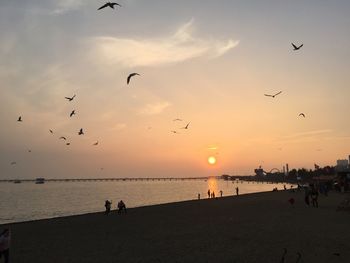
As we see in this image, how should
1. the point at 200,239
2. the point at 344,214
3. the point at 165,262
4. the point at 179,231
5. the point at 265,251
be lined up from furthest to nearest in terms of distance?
the point at 344,214 < the point at 179,231 < the point at 200,239 < the point at 265,251 < the point at 165,262

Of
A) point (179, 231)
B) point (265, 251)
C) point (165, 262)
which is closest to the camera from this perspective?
point (165, 262)

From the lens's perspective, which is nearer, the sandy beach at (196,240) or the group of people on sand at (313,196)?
the sandy beach at (196,240)

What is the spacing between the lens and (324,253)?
659 inches

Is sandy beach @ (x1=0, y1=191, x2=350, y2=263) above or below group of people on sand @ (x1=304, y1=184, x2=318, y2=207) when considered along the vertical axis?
below

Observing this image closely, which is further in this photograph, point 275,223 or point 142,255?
point 275,223

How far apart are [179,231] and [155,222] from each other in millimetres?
6507

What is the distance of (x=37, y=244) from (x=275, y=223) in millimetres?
14434

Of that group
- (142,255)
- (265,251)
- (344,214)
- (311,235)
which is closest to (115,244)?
(142,255)

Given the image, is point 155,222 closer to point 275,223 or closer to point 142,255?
point 275,223

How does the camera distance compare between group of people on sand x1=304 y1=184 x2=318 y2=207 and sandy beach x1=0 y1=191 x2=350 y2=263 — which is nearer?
sandy beach x1=0 y1=191 x2=350 y2=263

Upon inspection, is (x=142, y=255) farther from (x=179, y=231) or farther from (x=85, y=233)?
(x=85, y=233)

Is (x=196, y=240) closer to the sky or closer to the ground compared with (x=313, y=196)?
closer to the ground

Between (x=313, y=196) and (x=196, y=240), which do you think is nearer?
(x=196, y=240)

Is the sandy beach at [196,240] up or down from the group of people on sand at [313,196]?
down
